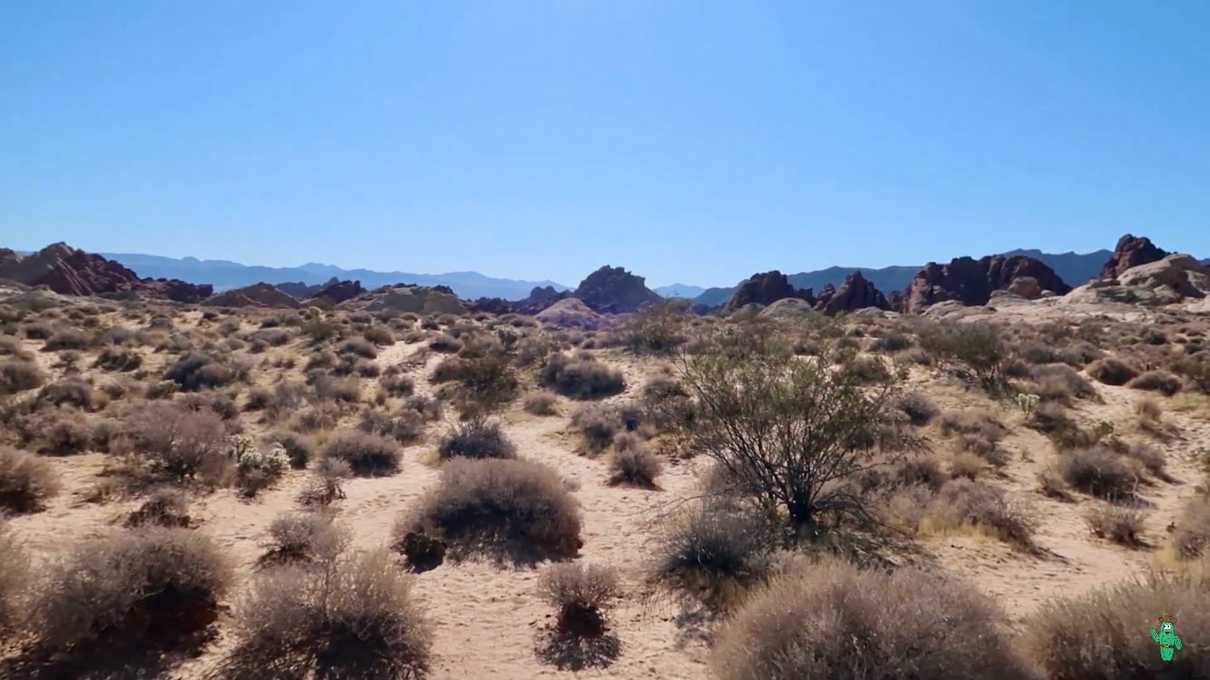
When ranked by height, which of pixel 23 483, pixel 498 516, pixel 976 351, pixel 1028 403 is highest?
pixel 976 351

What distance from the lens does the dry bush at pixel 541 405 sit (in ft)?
64.0

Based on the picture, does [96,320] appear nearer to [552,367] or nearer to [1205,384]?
[552,367]

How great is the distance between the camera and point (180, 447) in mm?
10695

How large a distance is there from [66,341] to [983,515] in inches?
1134

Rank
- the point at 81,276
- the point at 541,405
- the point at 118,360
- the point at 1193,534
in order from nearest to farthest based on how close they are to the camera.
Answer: the point at 1193,534
the point at 541,405
the point at 118,360
the point at 81,276

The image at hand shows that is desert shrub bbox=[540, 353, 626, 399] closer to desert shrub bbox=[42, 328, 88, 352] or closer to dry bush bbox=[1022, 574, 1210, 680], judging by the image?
desert shrub bbox=[42, 328, 88, 352]

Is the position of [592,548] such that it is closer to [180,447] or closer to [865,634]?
[865,634]

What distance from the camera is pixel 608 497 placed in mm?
11609

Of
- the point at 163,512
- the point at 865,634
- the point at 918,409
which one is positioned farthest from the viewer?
the point at 918,409

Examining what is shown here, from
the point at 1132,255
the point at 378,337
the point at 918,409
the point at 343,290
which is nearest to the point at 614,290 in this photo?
the point at 343,290

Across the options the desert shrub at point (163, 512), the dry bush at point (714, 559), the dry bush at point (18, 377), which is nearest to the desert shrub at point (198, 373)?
the dry bush at point (18, 377)

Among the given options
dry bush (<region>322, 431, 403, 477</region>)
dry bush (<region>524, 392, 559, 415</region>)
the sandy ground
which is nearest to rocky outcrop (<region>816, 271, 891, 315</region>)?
dry bush (<region>524, 392, 559, 415</region>)

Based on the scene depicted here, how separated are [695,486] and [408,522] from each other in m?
5.47

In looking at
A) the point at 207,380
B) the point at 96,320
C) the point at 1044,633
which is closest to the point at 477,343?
the point at 207,380
